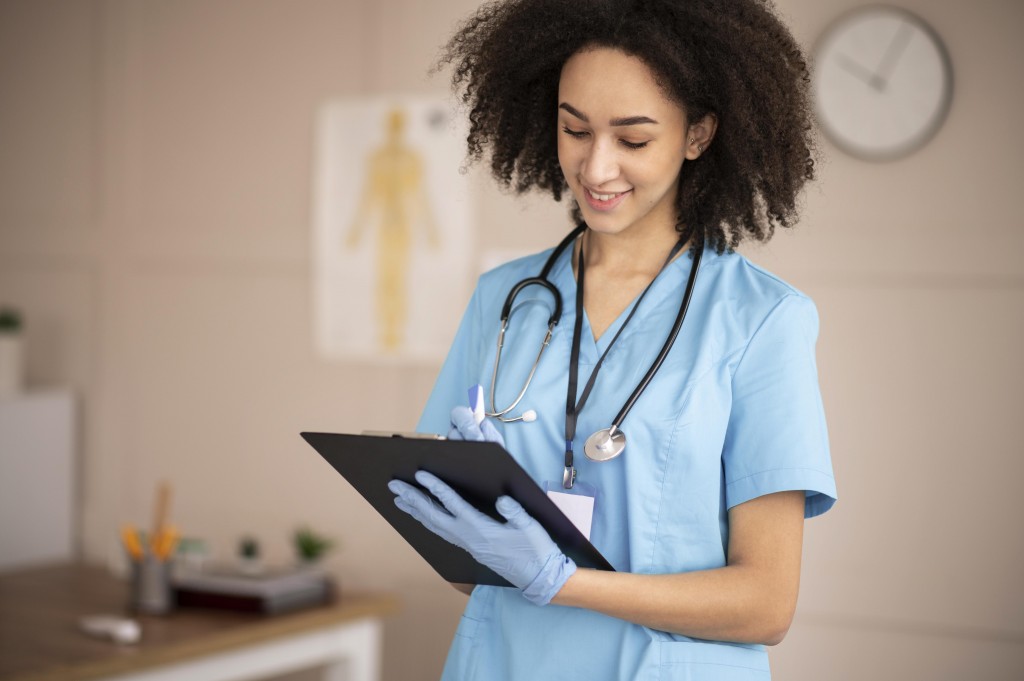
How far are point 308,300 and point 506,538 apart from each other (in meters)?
2.24

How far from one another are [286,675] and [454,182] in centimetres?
162

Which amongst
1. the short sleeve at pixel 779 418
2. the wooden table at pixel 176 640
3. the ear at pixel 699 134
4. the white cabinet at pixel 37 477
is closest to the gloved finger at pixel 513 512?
the short sleeve at pixel 779 418

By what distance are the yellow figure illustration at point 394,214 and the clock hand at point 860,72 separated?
3.93ft

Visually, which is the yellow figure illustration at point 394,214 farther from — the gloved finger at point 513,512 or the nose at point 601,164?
the gloved finger at point 513,512

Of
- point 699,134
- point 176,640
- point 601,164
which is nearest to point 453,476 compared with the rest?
point 601,164

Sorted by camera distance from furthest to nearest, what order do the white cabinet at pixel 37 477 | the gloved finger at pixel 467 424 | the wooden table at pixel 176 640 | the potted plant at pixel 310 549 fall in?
the white cabinet at pixel 37 477, the potted plant at pixel 310 549, the wooden table at pixel 176 640, the gloved finger at pixel 467 424

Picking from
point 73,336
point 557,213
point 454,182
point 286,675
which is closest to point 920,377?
point 557,213

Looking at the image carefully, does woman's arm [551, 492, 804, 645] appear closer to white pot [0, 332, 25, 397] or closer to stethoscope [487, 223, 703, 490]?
stethoscope [487, 223, 703, 490]

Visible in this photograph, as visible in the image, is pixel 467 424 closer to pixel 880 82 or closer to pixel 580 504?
pixel 580 504

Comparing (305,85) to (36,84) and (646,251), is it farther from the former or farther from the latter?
(646,251)

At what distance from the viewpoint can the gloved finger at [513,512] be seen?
3.96 feet

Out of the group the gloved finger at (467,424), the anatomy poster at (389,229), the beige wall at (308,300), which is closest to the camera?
the gloved finger at (467,424)

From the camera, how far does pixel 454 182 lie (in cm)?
315

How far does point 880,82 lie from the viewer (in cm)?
263
